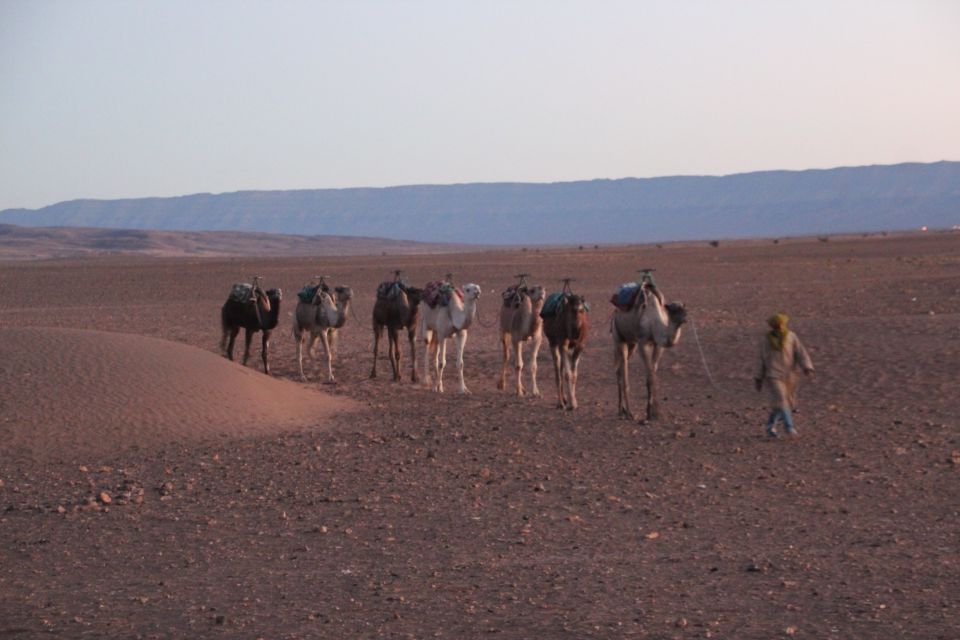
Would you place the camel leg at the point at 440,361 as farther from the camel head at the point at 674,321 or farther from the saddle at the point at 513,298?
the camel head at the point at 674,321

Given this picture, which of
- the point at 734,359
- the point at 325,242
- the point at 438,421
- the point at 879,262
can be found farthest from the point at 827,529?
the point at 325,242

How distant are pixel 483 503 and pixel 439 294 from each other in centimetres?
911

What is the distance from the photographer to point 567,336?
1806cm

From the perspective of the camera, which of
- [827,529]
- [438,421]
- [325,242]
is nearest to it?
[827,529]

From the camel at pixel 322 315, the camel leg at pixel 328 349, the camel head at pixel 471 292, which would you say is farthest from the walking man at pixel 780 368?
the camel at pixel 322 315

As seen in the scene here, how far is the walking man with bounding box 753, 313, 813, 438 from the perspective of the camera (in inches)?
A: 594

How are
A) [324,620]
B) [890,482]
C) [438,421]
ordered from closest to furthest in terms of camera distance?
[324,620]
[890,482]
[438,421]

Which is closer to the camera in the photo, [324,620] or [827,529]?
[324,620]

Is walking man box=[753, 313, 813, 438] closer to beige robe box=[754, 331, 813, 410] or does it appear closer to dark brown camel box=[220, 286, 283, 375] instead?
beige robe box=[754, 331, 813, 410]

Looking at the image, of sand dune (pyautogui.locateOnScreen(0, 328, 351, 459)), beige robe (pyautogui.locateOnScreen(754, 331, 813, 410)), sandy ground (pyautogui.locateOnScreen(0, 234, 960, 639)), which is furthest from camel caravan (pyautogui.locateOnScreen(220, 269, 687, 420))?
sand dune (pyautogui.locateOnScreen(0, 328, 351, 459))

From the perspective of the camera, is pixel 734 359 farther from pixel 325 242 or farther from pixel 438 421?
pixel 325 242

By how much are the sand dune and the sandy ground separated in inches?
1.5

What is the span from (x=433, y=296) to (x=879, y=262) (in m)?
41.5

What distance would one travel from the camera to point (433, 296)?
21.0 meters
